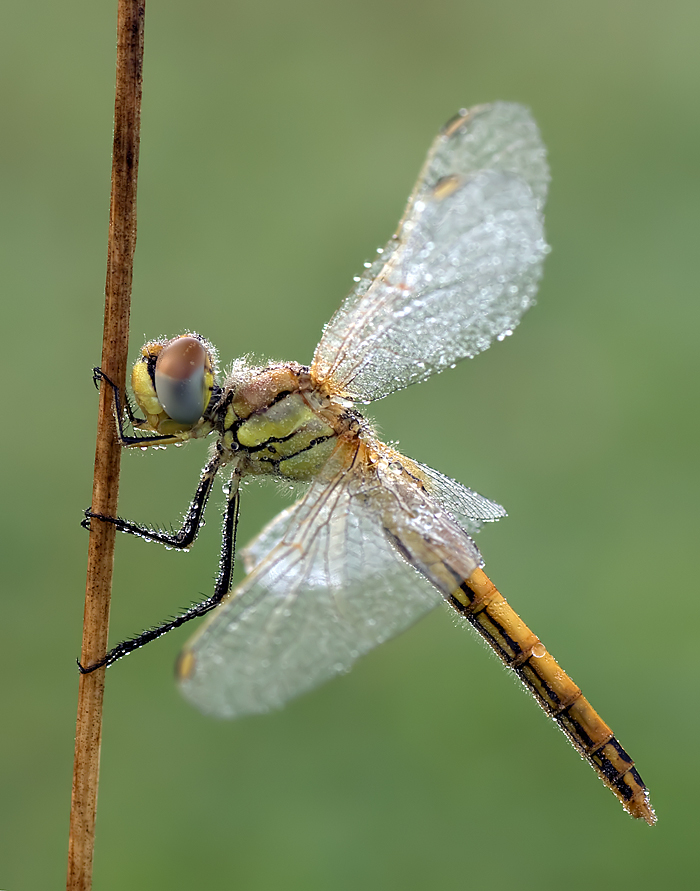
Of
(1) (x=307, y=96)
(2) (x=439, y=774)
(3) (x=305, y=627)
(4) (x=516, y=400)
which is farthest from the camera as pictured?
(1) (x=307, y=96)

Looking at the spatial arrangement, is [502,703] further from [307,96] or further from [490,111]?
[307,96]

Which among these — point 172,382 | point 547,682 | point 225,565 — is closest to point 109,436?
point 172,382

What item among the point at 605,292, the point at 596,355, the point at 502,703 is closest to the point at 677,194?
the point at 605,292

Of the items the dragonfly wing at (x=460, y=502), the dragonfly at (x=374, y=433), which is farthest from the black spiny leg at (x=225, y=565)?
the dragonfly wing at (x=460, y=502)

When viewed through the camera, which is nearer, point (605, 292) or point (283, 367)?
point (283, 367)

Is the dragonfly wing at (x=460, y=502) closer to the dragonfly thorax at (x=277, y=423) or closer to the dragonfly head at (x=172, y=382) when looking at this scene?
the dragonfly thorax at (x=277, y=423)

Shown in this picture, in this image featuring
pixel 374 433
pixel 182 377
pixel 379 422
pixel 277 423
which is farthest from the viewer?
pixel 379 422

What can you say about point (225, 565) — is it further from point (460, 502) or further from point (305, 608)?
point (460, 502)
